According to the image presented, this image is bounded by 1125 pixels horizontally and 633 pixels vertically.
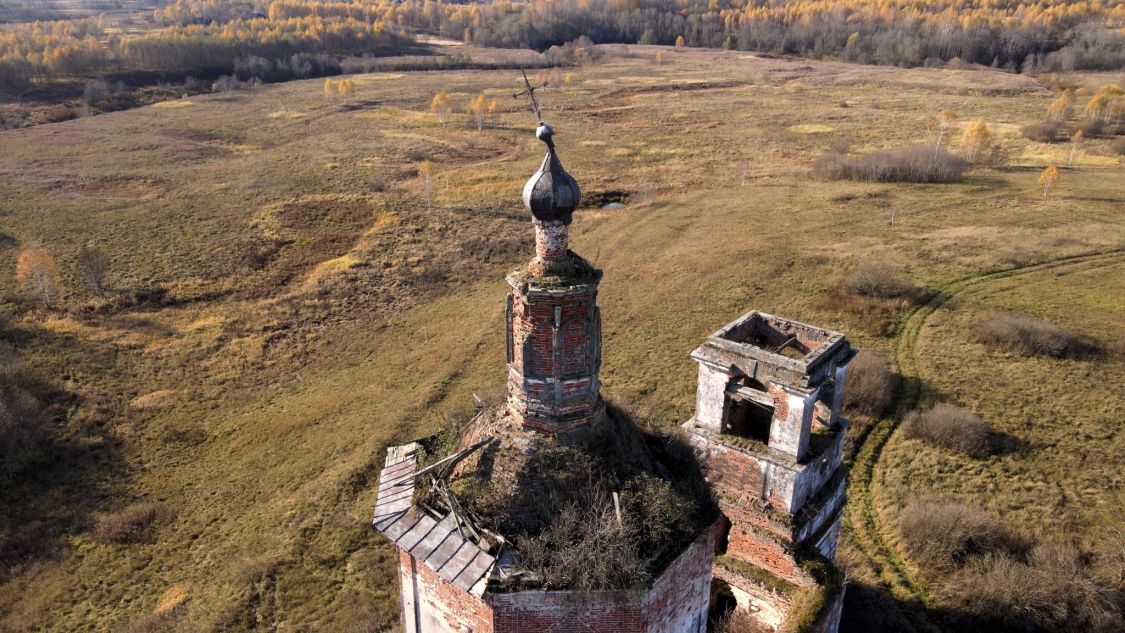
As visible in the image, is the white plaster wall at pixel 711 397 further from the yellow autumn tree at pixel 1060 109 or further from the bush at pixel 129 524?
the yellow autumn tree at pixel 1060 109

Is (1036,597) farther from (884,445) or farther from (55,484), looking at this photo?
(55,484)

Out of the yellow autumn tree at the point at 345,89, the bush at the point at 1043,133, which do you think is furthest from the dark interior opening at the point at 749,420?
the yellow autumn tree at the point at 345,89

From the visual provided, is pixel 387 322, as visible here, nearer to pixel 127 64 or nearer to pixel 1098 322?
pixel 1098 322

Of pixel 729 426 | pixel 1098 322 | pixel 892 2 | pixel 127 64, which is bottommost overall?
pixel 1098 322

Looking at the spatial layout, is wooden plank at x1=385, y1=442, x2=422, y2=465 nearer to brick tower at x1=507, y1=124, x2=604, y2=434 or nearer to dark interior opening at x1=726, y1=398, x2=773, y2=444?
brick tower at x1=507, y1=124, x2=604, y2=434

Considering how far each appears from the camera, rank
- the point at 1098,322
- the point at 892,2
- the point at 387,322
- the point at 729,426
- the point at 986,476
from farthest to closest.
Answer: the point at 892,2 < the point at 387,322 < the point at 1098,322 < the point at 986,476 < the point at 729,426

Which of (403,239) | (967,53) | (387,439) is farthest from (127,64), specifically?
(967,53)

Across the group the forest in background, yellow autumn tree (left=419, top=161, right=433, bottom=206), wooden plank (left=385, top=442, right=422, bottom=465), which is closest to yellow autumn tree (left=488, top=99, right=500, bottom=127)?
yellow autumn tree (left=419, top=161, right=433, bottom=206)
